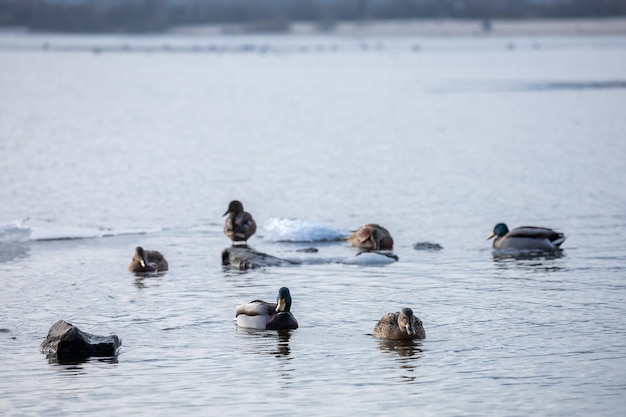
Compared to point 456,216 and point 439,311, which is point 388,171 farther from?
point 439,311

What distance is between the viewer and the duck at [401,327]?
1312cm

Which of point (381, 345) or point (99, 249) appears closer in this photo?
point (381, 345)

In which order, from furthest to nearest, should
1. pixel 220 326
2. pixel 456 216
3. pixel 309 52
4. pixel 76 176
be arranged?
1. pixel 309 52
2. pixel 76 176
3. pixel 456 216
4. pixel 220 326

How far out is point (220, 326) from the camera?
556 inches

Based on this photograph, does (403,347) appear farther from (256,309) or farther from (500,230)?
(500,230)

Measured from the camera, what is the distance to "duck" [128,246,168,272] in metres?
17.2

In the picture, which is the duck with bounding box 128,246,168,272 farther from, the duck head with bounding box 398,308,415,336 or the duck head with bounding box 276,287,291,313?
the duck head with bounding box 398,308,415,336

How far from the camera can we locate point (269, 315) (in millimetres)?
14008

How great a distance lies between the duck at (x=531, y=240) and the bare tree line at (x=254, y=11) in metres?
142

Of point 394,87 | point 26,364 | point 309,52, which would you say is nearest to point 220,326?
point 26,364

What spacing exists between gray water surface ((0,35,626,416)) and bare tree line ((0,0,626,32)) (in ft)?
365

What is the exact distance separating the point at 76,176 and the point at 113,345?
16.4 meters

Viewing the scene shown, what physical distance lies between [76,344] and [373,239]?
6.66 m

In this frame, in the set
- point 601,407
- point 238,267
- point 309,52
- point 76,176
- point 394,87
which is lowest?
point 601,407
